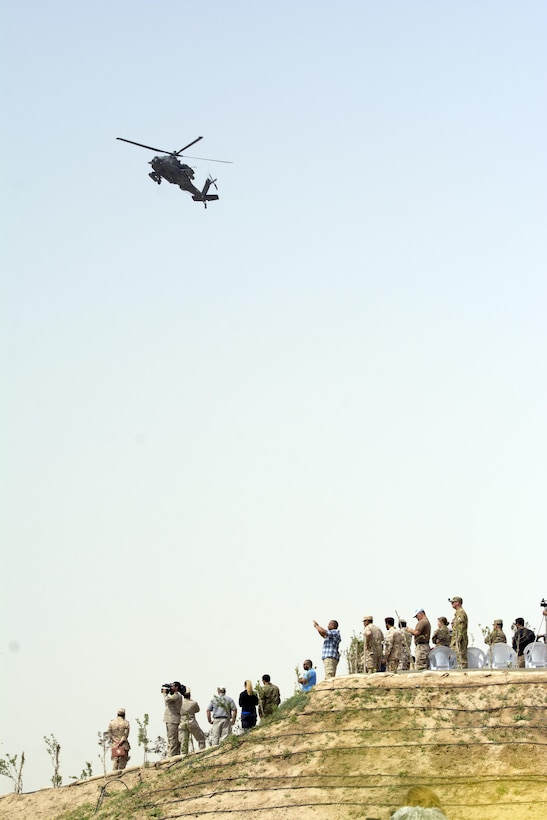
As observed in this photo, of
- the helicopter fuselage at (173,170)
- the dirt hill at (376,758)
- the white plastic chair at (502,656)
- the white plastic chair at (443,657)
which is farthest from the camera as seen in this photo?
the helicopter fuselage at (173,170)

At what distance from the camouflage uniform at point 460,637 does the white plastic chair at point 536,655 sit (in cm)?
124

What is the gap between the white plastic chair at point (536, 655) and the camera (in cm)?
2302

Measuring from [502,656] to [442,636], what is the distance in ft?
4.14

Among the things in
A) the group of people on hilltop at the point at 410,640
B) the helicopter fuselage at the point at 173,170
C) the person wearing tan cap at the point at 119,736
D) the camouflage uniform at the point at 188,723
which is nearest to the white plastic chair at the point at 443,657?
the group of people on hilltop at the point at 410,640

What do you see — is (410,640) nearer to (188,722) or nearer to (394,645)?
(394,645)

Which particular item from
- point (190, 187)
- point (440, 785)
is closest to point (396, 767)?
point (440, 785)

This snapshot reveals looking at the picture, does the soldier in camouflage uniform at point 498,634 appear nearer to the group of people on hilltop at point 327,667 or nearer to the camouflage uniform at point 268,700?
the group of people on hilltop at point 327,667

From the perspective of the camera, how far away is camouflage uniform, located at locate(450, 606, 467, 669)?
2294cm

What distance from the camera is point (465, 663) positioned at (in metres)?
23.6

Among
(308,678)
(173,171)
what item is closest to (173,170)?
(173,171)

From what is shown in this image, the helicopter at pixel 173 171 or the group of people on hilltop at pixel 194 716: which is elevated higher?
the helicopter at pixel 173 171

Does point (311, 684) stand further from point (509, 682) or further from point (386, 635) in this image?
point (509, 682)

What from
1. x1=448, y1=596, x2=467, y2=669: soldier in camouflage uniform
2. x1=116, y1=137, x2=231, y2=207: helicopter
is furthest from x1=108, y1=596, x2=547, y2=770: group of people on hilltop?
x1=116, y1=137, x2=231, y2=207: helicopter

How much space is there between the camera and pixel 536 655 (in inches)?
909
